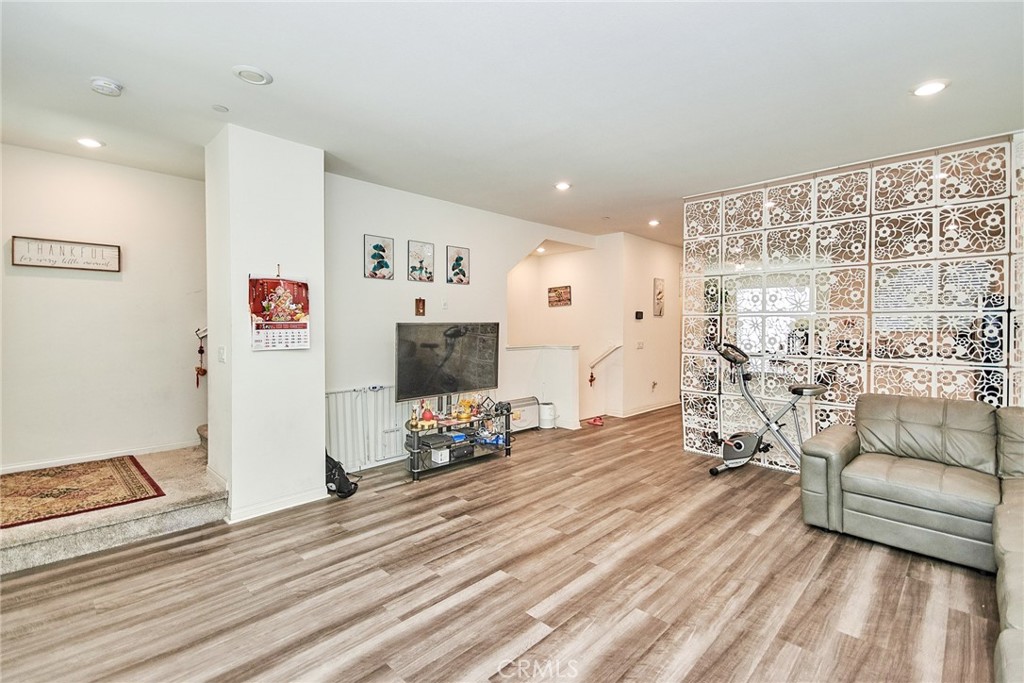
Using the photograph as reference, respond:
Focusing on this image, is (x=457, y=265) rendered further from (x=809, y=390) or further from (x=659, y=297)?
(x=659, y=297)

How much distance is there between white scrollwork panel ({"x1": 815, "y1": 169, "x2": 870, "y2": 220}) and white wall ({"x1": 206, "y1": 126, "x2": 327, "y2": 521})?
4.24 metres

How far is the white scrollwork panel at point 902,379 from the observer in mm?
3613

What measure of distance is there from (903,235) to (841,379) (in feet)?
4.10

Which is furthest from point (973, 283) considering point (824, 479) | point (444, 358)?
point (444, 358)

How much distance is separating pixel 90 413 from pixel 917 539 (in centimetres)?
606

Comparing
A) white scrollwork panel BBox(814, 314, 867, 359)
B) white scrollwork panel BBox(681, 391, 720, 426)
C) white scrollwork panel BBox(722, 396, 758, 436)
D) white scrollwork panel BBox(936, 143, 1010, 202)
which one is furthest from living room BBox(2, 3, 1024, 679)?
white scrollwork panel BBox(681, 391, 720, 426)

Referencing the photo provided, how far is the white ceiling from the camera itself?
2.02 m

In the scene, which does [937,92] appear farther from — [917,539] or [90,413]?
[90,413]

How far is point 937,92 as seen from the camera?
2.68m

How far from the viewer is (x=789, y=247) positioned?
425 cm

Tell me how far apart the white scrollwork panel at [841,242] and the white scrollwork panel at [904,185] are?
206mm

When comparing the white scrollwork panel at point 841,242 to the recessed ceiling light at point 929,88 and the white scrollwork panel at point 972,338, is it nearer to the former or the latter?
the white scrollwork panel at point 972,338

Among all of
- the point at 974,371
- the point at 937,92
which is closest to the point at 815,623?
the point at 974,371

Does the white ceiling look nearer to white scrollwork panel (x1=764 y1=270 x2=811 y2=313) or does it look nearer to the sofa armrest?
white scrollwork panel (x1=764 y1=270 x2=811 y2=313)
